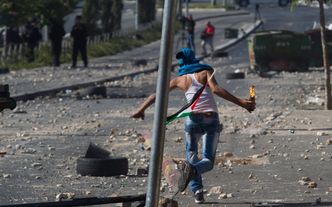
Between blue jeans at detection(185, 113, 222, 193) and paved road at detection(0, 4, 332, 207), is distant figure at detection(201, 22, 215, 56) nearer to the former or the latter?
paved road at detection(0, 4, 332, 207)

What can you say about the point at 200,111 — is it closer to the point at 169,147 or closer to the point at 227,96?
the point at 227,96

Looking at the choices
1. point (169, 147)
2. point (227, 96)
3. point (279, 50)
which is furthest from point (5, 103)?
point (279, 50)

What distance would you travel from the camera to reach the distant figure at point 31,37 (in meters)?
47.1

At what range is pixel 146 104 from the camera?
39.1 ft

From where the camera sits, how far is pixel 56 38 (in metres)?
44.5

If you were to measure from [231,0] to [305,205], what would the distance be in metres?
109

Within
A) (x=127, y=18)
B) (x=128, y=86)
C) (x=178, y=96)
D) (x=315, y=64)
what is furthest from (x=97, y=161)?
(x=127, y=18)

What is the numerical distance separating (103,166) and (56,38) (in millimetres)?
30440

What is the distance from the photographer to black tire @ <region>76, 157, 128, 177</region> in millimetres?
14438

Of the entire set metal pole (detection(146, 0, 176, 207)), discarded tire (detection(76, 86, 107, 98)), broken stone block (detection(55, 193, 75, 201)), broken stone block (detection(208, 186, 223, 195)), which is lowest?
discarded tire (detection(76, 86, 107, 98))

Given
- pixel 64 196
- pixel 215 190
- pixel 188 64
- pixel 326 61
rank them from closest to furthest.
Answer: pixel 188 64
pixel 64 196
pixel 215 190
pixel 326 61

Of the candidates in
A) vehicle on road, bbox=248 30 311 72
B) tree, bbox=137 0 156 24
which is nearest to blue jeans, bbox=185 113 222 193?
vehicle on road, bbox=248 30 311 72

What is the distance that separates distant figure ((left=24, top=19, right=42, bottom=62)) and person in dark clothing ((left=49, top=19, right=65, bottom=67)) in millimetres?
1534

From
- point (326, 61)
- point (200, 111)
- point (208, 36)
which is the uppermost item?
point (200, 111)
